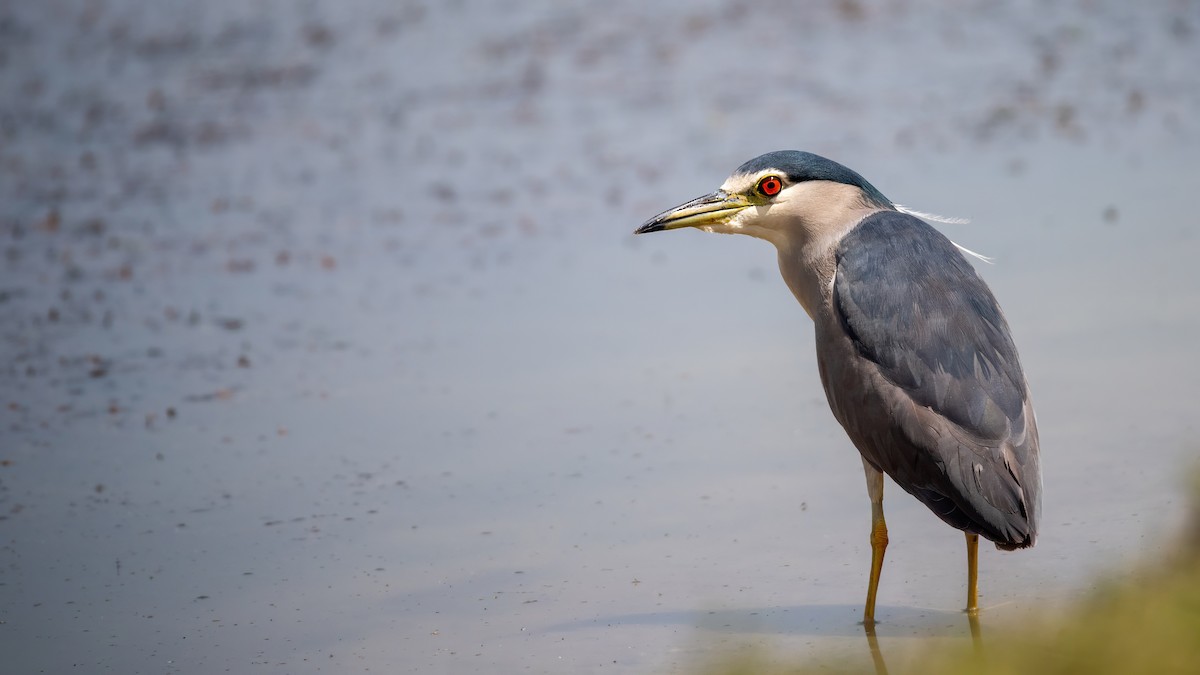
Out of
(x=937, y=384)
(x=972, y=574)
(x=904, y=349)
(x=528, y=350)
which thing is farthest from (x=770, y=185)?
(x=528, y=350)

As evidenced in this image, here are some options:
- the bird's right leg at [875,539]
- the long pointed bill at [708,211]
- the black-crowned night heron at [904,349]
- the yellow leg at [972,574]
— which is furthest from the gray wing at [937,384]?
the long pointed bill at [708,211]

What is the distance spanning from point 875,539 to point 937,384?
659mm

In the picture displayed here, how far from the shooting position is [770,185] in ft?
17.0

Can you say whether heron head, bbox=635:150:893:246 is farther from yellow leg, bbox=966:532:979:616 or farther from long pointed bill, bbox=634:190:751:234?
yellow leg, bbox=966:532:979:616

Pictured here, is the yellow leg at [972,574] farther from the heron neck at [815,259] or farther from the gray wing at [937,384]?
the heron neck at [815,259]

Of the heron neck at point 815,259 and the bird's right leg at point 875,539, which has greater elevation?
the heron neck at point 815,259

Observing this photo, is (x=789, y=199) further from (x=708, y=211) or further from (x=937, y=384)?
(x=937, y=384)

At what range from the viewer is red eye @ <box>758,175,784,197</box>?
5.18 m

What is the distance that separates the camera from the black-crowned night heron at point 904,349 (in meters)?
4.47

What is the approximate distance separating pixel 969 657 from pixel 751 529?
3092 millimetres

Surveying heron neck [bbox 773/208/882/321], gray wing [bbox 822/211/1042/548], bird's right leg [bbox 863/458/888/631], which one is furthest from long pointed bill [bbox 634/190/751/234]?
bird's right leg [bbox 863/458/888/631]

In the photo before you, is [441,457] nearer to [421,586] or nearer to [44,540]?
[421,586]

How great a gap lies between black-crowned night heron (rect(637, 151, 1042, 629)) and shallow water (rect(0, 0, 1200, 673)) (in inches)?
21.4

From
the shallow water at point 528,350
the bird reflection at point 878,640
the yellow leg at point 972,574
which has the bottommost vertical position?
the bird reflection at point 878,640
